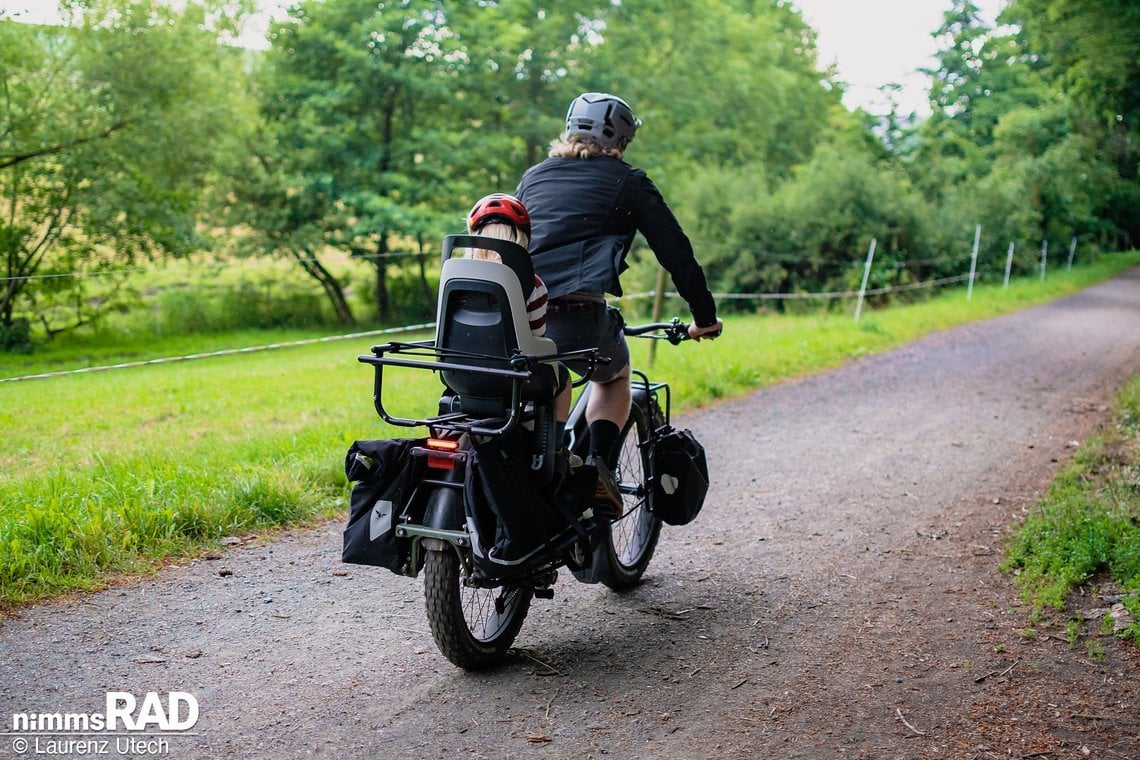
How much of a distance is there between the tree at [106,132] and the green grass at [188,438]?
5.88 metres

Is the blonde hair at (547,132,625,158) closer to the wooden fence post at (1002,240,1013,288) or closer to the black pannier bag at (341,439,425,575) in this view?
the black pannier bag at (341,439,425,575)

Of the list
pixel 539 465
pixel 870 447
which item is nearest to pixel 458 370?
pixel 539 465

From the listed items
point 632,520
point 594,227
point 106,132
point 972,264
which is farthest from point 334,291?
point 594,227

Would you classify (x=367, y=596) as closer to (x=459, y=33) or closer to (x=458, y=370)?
(x=458, y=370)

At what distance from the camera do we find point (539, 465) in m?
3.71

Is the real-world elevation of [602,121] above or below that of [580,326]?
above

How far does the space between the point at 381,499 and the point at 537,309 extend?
867 millimetres

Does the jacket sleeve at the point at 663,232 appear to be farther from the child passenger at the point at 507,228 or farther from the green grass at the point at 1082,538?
the green grass at the point at 1082,538

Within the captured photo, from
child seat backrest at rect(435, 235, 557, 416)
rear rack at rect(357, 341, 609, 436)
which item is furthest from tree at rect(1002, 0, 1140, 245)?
rear rack at rect(357, 341, 609, 436)

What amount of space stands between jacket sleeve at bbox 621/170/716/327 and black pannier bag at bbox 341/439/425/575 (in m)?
1.25

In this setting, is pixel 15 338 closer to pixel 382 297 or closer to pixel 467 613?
pixel 467 613

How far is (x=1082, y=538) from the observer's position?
513cm

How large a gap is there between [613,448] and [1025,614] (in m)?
1.92

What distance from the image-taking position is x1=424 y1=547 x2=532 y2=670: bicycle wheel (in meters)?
3.55
